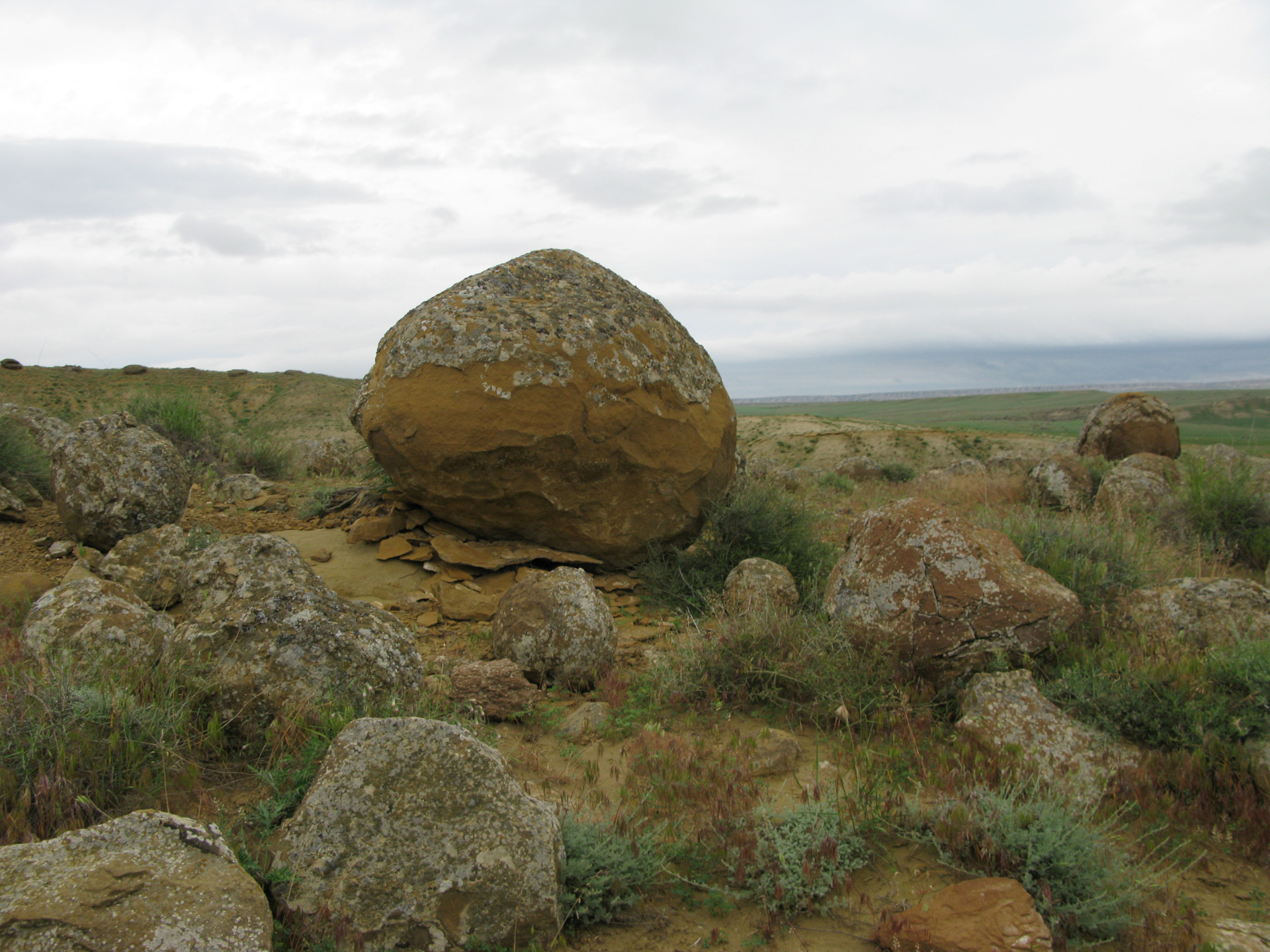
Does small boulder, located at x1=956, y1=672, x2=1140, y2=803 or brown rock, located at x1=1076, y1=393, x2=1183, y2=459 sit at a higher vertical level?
brown rock, located at x1=1076, y1=393, x2=1183, y2=459

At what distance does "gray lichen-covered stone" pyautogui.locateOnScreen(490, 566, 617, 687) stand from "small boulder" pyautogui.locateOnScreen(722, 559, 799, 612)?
1159 mm

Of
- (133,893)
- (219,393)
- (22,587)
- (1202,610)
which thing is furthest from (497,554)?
(219,393)

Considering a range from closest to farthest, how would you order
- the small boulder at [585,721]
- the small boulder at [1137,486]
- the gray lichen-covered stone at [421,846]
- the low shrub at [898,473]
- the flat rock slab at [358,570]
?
the gray lichen-covered stone at [421,846]
the small boulder at [585,721]
the flat rock slab at [358,570]
the small boulder at [1137,486]
the low shrub at [898,473]

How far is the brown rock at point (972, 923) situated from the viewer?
2342 mm

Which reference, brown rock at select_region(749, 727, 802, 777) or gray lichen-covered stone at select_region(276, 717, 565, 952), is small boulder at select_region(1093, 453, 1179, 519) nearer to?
brown rock at select_region(749, 727, 802, 777)

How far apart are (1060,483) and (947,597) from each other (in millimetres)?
8003

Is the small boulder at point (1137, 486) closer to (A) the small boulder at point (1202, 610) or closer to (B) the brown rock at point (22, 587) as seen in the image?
(A) the small boulder at point (1202, 610)

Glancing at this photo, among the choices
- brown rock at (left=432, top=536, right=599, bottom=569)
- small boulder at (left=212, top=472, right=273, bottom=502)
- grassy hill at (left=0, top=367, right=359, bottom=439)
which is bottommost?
brown rock at (left=432, top=536, right=599, bottom=569)

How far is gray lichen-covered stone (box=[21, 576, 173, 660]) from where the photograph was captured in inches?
148

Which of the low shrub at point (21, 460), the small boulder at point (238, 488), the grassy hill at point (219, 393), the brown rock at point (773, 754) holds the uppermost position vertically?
the grassy hill at point (219, 393)

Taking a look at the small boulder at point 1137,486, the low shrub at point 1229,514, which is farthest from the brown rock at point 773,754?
the small boulder at point 1137,486

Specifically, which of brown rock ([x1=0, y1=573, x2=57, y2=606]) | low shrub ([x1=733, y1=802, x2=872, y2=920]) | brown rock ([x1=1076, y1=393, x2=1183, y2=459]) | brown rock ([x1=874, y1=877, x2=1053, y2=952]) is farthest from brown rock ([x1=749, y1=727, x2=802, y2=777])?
brown rock ([x1=1076, y1=393, x2=1183, y2=459])

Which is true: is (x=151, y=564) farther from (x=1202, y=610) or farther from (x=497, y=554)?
(x=1202, y=610)

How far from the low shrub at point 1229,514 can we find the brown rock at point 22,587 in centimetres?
1057
